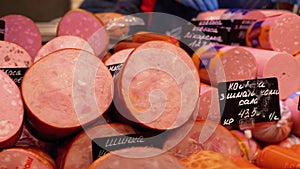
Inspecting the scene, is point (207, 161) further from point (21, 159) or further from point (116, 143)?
point (21, 159)

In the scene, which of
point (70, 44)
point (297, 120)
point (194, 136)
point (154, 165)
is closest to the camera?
point (154, 165)

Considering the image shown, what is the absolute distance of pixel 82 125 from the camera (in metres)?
1.01

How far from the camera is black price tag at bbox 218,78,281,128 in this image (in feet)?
4.14

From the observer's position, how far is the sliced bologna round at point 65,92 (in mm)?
1002

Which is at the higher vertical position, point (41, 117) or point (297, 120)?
point (297, 120)

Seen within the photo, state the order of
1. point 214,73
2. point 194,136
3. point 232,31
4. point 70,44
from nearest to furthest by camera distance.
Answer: point 194,136 < point 70,44 < point 214,73 < point 232,31

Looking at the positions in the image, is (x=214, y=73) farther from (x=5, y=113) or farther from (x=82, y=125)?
(x=5, y=113)

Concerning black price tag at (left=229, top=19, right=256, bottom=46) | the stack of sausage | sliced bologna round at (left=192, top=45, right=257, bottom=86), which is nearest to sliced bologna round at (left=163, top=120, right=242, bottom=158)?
the stack of sausage

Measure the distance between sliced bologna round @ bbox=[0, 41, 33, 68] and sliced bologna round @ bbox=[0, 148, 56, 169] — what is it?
36 cm

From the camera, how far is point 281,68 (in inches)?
62.2

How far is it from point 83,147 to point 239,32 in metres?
1.22

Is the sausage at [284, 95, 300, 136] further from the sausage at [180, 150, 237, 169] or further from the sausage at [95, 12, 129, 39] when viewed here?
the sausage at [95, 12, 129, 39]

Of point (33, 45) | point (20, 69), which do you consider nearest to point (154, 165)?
point (20, 69)

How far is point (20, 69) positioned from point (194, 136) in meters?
0.59
